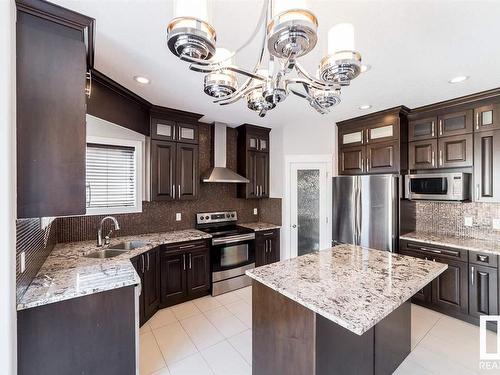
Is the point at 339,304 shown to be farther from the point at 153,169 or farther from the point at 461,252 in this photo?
the point at 153,169

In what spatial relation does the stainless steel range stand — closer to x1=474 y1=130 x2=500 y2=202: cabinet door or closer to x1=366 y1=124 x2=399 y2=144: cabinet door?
x1=366 y1=124 x2=399 y2=144: cabinet door

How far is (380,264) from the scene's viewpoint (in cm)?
200

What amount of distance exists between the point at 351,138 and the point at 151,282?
3.61 m

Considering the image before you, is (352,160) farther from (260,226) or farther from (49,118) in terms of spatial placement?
(49,118)

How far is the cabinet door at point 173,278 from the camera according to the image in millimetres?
3016

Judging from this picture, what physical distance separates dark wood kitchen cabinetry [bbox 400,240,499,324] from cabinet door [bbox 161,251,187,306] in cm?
312

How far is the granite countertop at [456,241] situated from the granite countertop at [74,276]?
11.0 ft

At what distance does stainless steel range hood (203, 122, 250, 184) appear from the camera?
3.89 meters

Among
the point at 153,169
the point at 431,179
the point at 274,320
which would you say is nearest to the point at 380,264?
the point at 274,320

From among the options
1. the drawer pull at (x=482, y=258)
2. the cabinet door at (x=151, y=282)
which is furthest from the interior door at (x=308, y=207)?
the cabinet door at (x=151, y=282)

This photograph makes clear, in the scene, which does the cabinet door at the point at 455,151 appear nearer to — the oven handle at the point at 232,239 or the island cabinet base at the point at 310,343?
the island cabinet base at the point at 310,343

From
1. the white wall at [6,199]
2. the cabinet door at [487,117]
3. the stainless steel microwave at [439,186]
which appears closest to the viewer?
the white wall at [6,199]

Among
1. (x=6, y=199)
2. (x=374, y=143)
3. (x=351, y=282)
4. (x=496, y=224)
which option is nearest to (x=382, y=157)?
(x=374, y=143)

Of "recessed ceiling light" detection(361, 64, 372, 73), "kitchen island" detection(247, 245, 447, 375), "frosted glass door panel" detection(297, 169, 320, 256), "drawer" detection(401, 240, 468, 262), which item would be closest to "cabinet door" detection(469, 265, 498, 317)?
"drawer" detection(401, 240, 468, 262)
